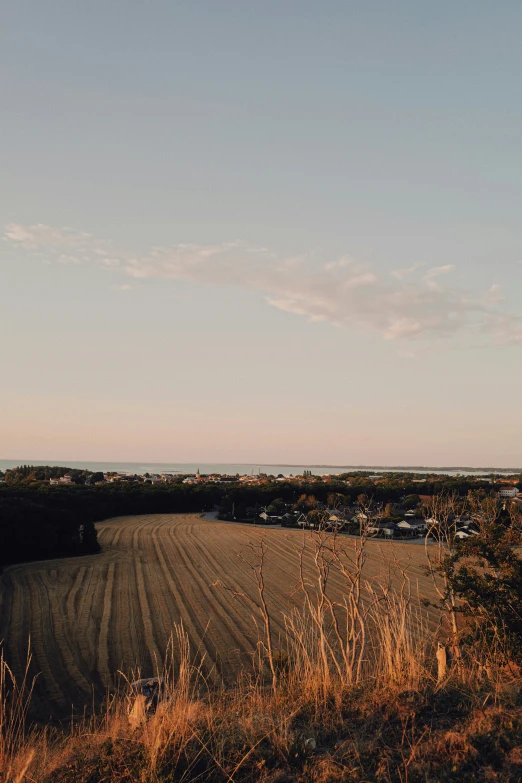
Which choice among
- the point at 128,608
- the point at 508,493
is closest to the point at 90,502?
the point at 128,608

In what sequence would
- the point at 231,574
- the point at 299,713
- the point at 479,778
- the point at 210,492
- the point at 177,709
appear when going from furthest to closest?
the point at 210,492 < the point at 231,574 < the point at 299,713 < the point at 177,709 < the point at 479,778

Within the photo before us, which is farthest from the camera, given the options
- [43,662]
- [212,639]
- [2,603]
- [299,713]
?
[2,603]

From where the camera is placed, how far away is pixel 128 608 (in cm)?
2581

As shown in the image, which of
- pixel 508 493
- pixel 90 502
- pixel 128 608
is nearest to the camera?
pixel 128 608

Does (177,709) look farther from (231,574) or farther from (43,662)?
(231,574)

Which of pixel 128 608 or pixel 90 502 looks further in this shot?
pixel 90 502

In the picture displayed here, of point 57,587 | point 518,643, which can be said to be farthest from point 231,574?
point 518,643

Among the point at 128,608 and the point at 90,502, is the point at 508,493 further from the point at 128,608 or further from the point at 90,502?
the point at 128,608

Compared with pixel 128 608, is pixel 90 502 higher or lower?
higher

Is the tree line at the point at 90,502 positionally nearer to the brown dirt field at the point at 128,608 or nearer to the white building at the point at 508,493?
the brown dirt field at the point at 128,608

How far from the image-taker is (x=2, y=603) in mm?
26344

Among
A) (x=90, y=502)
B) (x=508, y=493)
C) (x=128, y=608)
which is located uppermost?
(x=90, y=502)

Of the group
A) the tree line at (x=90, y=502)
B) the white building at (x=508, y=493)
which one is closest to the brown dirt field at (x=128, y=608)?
the tree line at (x=90, y=502)

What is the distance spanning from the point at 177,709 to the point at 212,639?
1827 centimetres
